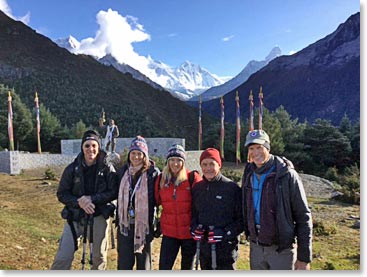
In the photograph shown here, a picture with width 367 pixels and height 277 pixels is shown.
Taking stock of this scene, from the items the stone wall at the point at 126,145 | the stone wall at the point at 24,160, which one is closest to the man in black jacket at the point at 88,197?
the stone wall at the point at 24,160

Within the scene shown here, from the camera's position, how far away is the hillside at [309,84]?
30.8 metres

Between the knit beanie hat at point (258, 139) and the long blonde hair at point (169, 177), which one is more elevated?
the knit beanie hat at point (258, 139)

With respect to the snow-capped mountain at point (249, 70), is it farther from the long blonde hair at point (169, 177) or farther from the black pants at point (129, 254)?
the black pants at point (129, 254)

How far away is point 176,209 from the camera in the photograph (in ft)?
8.07

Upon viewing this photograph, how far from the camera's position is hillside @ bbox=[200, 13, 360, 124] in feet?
101

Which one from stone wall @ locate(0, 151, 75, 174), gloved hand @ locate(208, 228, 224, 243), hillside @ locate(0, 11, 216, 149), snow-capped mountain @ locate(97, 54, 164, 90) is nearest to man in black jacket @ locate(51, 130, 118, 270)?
gloved hand @ locate(208, 228, 224, 243)

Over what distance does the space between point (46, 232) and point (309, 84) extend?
37.4m

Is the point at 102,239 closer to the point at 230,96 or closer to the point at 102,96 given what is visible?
the point at 102,96

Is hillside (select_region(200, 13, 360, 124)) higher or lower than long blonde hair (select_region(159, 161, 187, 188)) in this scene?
higher

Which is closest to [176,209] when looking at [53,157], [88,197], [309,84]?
[88,197]

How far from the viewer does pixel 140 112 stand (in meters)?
29.4

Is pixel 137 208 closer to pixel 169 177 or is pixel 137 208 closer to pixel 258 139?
pixel 169 177

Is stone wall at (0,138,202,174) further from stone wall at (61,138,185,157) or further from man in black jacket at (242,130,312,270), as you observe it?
man in black jacket at (242,130,312,270)

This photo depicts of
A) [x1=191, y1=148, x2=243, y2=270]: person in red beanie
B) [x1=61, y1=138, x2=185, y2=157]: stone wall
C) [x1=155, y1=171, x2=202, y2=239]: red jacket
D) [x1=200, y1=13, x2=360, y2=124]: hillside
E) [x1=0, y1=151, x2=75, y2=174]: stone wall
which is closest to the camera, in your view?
[x1=191, y1=148, x2=243, y2=270]: person in red beanie
